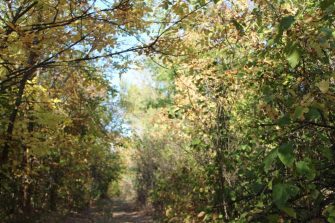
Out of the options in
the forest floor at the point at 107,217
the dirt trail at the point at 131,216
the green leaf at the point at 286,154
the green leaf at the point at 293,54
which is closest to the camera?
the green leaf at the point at 286,154

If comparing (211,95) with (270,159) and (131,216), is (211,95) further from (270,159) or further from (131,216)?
(131,216)

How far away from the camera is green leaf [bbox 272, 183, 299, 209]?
1784 mm

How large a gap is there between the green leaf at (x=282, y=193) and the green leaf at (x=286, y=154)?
18cm

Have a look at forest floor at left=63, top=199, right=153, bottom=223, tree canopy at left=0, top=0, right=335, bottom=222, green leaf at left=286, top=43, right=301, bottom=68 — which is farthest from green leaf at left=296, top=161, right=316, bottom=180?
forest floor at left=63, top=199, right=153, bottom=223

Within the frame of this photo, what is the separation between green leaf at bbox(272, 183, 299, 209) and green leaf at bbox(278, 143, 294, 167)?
18 centimetres

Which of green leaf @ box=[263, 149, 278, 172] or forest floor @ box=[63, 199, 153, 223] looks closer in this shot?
green leaf @ box=[263, 149, 278, 172]

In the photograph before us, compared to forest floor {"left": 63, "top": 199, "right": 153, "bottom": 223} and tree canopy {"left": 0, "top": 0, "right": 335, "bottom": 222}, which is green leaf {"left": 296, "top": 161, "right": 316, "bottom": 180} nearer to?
tree canopy {"left": 0, "top": 0, "right": 335, "bottom": 222}

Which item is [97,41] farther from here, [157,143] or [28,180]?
[157,143]

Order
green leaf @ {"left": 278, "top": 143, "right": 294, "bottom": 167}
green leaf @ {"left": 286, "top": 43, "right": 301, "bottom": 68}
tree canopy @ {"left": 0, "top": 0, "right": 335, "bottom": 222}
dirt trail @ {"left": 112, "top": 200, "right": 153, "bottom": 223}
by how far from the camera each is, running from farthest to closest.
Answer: dirt trail @ {"left": 112, "top": 200, "right": 153, "bottom": 223} < tree canopy @ {"left": 0, "top": 0, "right": 335, "bottom": 222} < green leaf @ {"left": 286, "top": 43, "right": 301, "bottom": 68} < green leaf @ {"left": 278, "top": 143, "right": 294, "bottom": 167}

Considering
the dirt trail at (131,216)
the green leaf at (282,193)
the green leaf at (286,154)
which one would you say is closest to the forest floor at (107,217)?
the dirt trail at (131,216)

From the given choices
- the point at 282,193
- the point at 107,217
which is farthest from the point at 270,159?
the point at 107,217

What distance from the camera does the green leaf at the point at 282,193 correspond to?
1.78 metres

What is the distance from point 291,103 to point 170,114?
5.18m

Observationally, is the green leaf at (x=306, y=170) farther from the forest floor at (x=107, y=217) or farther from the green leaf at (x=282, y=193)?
the forest floor at (x=107, y=217)
